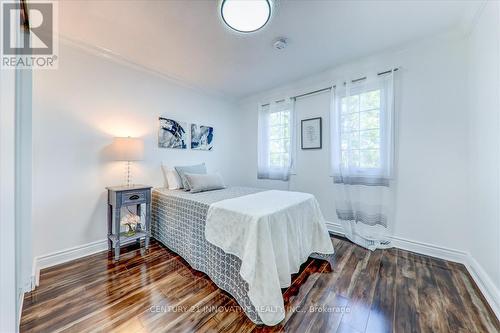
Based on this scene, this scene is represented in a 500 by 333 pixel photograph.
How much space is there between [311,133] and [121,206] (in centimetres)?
281

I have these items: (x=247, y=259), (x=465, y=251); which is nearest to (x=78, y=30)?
(x=247, y=259)

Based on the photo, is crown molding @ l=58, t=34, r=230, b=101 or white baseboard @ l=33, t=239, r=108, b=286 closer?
white baseboard @ l=33, t=239, r=108, b=286

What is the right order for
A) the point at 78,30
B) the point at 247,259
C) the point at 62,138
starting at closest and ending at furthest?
the point at 247,259 → the point at 78,30 → the point at 62,138

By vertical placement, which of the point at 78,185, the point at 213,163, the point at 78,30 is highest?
the point at 78,30

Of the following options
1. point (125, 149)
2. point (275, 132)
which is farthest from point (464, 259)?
point (125, 149)

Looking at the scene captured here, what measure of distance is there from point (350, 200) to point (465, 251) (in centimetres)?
116

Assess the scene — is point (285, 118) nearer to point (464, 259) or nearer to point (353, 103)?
point (353, 103)

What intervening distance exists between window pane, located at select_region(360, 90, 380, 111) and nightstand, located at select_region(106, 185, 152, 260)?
9.89 ft

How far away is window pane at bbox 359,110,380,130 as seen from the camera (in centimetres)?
247

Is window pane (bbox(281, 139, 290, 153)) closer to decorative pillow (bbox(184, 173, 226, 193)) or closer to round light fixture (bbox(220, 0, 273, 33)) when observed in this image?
decorative pillow (bbox(184, 173, 226, 193))

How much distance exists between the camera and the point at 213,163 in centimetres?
379

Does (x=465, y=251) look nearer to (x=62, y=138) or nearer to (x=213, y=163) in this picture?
(x=213, y=163)

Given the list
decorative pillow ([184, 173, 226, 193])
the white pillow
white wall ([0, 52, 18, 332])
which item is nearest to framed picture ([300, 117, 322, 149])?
decorative pillow ([184, 173, 226, 193])

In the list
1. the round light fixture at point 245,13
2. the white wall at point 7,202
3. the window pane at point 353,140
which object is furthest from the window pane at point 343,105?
the white wall at point 7,202
